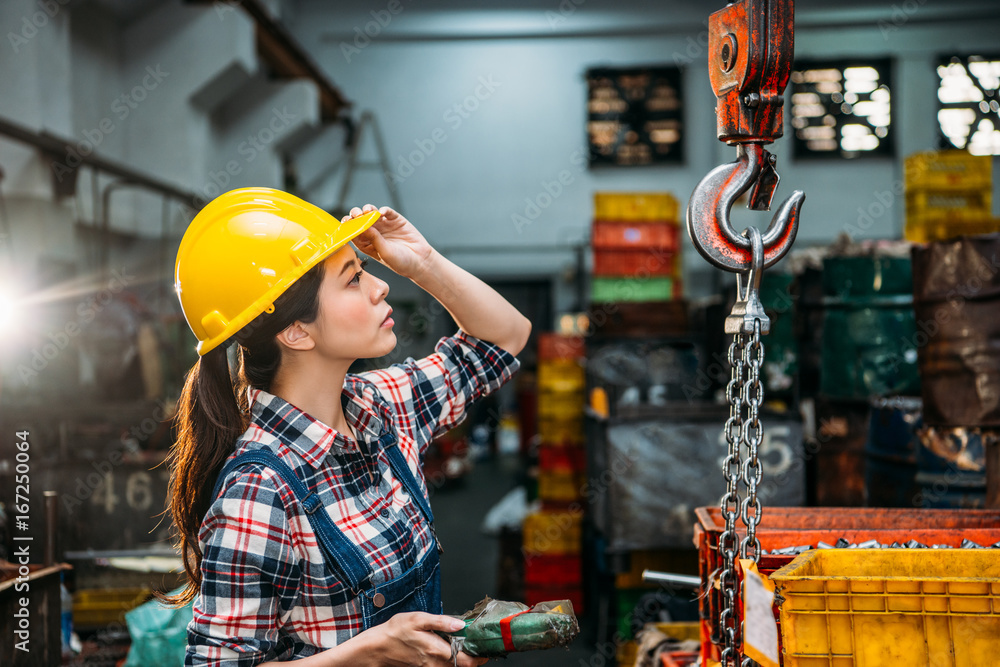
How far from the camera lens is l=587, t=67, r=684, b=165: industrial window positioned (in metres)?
11.1

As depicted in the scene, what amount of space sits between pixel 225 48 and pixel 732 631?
6863mm

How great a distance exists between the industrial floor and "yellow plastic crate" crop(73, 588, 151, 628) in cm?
137

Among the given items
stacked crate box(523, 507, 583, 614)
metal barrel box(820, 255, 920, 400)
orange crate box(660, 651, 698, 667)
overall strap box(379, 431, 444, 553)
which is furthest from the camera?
stacked crate box(523, 507, 583, 614)

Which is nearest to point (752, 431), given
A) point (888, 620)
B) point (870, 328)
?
point (888, 620)

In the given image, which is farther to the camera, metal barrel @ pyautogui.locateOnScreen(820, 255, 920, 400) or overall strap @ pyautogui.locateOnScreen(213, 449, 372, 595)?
metal barrel @ pyautogui.locateOnScreen(820, 255, 920, 400)

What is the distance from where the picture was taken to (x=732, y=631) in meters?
1.35

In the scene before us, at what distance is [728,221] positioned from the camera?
132 centimetres

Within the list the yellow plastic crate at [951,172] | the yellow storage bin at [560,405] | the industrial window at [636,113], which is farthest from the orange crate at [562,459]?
the industrial window at [636,113]

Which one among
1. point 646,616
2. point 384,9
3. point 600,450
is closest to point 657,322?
point 600,450

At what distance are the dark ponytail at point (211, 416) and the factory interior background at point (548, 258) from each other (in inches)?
38.7

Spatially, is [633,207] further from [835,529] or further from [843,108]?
[843,108]

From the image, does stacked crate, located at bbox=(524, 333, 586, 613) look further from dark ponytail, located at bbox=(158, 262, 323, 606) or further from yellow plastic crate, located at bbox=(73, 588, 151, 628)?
dark ponytail, located at bbox=(158, 262, 323, 606)

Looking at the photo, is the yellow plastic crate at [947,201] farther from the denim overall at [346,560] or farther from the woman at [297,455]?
the denim overall at [346,560]

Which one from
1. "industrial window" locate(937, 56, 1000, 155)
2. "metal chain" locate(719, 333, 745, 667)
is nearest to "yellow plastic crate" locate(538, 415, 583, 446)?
"metal chain" locate(719, 333, 745, 667)
